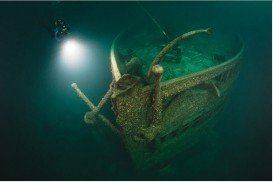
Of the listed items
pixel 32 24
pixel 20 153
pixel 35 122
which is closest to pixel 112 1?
pixel 32 24

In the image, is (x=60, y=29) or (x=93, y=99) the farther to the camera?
(x=60, y=29)

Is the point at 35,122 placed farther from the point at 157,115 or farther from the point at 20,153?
the point at 157,115

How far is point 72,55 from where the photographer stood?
6.53 meters

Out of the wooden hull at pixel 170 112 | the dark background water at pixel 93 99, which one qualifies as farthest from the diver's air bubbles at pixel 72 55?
the wooden hull at pixel 170 112

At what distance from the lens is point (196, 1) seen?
645 cm

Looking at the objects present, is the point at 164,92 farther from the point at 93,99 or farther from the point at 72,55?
the point at 72,55

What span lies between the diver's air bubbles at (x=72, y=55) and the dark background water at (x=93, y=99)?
194 mm

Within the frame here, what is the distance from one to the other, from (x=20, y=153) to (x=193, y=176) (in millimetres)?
2910

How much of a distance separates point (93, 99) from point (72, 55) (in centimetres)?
156

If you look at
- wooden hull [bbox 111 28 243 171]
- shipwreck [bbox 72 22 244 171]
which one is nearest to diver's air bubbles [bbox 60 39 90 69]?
shipwreck [bbox 72 22 244 171]

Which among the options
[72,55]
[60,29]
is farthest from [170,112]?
[72,55]

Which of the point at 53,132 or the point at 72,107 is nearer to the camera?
the point at 53,132

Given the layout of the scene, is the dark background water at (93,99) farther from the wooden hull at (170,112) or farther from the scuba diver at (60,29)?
the scuba diver at (60,29)

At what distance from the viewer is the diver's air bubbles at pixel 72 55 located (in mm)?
6289
